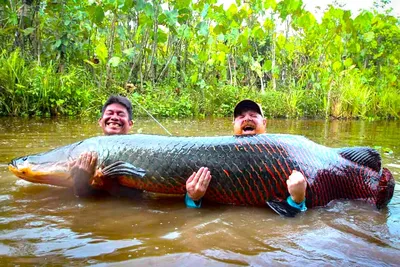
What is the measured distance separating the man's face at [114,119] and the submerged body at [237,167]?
600mm

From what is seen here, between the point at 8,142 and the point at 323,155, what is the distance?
3.67 meters

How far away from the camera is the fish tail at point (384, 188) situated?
246cm

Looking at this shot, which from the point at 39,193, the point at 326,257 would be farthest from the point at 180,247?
the point at 39,193

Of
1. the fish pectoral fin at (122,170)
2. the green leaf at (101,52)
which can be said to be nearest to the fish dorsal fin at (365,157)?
the fish pectoral fin at (122,170)

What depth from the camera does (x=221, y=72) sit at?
38.5ft

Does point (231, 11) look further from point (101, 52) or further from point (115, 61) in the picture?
point (101, 52)

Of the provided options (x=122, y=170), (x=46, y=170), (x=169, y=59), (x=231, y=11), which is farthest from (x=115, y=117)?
(x=231, y=11)

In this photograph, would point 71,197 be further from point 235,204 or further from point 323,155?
point 323,155

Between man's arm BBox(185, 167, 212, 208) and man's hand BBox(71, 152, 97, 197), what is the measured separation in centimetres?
72

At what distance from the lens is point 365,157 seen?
268 cm

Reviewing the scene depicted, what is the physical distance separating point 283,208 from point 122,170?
1.10 m

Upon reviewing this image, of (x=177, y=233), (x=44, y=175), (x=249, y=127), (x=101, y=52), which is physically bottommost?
(x=177, y=233)

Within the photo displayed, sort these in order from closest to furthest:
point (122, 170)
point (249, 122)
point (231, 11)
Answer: point (122, 170), point (249, 122), point (231, 11)

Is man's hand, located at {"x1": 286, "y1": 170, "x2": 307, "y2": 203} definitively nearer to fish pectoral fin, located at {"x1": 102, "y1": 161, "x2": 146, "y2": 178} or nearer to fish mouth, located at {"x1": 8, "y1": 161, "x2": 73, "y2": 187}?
fish pectoral fin, located at {"x1": 102, "y1": 161, "x2": 146, "y2": 178}
